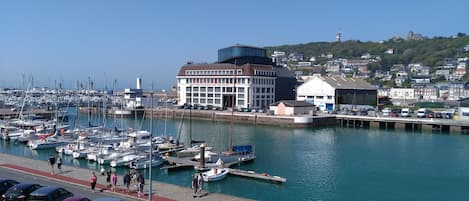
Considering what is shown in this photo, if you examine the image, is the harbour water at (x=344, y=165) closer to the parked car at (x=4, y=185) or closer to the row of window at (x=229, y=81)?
the parked car at (x=4, y=185)

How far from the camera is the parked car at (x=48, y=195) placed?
1518cm

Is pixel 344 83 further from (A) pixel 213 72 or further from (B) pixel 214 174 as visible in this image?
(B) pixel 214 174

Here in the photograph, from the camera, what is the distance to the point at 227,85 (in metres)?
89.1

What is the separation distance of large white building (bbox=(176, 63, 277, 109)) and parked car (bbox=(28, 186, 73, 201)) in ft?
221

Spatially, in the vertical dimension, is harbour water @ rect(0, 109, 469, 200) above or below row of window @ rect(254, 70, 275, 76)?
below

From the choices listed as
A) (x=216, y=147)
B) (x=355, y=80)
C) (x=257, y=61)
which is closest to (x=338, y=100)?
(x=355, y=80)

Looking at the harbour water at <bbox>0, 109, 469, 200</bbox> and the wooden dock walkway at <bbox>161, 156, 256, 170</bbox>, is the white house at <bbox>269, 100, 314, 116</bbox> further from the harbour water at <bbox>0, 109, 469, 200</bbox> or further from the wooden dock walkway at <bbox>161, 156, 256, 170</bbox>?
the wooden dock walkway at <bbox>161, 156, 256, 170</bbox>

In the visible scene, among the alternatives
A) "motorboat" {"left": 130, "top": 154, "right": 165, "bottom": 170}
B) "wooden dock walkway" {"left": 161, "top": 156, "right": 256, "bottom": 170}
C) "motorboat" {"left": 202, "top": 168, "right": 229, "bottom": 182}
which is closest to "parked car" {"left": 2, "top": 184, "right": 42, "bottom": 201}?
"motorboat" {"left": 202, "top": 168, "right": 229, "bottom": 182}

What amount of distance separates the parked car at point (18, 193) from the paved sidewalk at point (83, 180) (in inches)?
164

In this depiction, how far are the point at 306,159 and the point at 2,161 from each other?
2408 centimetres

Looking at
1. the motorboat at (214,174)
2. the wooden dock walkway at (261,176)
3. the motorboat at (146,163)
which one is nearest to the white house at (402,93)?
the motorboat at (146,163)

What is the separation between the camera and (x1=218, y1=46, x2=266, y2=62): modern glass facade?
96.4 metres

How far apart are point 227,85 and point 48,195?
244ft

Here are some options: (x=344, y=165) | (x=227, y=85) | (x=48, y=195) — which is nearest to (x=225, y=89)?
(x=227, y=85)
